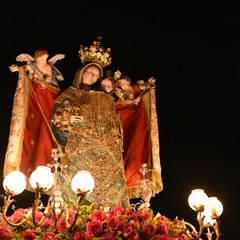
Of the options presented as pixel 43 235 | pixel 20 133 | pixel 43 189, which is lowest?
pixel 43 235

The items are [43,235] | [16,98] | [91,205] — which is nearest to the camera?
[43,235]

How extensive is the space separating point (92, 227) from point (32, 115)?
1642 millimetres

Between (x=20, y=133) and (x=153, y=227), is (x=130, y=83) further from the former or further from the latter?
(x=153, y=227)

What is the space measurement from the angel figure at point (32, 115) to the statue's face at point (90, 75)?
262 mm

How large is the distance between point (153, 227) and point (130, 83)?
2068 mm

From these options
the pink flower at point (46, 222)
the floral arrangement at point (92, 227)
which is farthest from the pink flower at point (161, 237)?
the pink flower at point (46, 222)

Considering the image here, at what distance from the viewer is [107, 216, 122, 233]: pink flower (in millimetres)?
3119

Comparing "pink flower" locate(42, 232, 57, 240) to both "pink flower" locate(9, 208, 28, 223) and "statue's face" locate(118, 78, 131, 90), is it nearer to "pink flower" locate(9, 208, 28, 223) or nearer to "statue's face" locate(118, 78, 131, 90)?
"pink flower" locate(9, 208, 28, 223)

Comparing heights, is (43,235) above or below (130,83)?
below

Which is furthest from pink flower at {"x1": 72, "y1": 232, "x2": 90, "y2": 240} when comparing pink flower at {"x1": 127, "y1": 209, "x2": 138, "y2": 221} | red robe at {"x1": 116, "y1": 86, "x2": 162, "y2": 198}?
red robe at {"x1": 116, "y1": 86, "x2": 162, "y2": 198}

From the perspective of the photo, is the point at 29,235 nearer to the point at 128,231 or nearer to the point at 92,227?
the point at 92,227

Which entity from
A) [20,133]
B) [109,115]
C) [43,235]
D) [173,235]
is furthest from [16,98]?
[173,235]

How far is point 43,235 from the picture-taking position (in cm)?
311

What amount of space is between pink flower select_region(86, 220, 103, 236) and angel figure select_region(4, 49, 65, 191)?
1.01 metres
